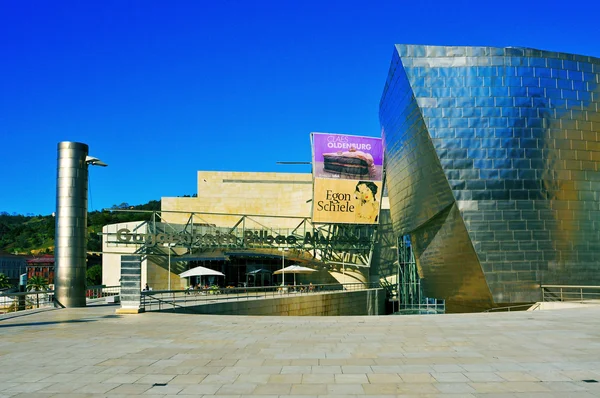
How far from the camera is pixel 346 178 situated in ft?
150

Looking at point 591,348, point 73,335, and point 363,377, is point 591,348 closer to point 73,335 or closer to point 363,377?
point 363,377

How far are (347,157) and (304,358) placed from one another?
35.8 metres

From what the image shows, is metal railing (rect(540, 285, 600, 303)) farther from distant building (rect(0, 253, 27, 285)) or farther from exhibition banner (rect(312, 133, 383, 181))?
distant building (rect(0, 253, 27, 285))

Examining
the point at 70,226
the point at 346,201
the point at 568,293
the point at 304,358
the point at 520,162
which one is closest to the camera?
the point at 304,358

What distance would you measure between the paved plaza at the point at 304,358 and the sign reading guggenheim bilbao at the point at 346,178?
28.2 m

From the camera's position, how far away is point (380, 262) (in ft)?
172

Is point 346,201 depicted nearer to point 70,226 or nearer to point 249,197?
point 249,197

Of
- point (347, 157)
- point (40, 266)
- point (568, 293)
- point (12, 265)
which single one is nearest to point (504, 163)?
point (568, 293)

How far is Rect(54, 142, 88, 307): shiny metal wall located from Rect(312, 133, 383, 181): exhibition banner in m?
22.8

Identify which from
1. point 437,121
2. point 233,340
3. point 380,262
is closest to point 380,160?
point 380,262

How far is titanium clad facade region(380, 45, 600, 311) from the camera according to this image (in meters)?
26.0

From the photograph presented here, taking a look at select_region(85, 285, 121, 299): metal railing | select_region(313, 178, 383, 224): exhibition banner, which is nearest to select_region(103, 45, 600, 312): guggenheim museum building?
select_region(313, 178, 383, 224): exhibition banner

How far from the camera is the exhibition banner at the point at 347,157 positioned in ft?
146

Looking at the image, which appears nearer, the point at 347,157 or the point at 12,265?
the point at 347,157
